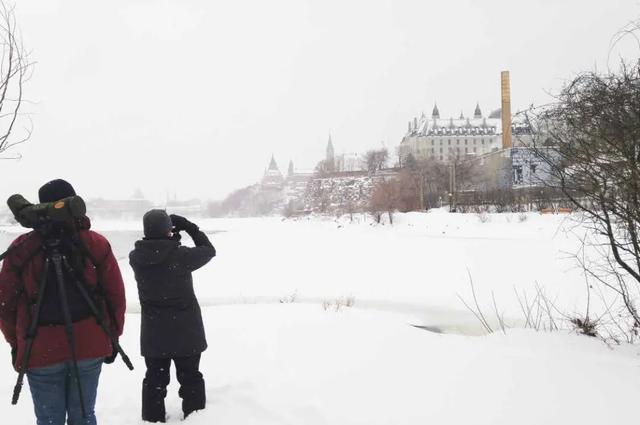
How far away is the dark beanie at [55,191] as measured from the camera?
101 inches

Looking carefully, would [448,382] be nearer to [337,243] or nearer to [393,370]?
[393,370]

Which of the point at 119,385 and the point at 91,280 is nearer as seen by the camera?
the point at 91,280

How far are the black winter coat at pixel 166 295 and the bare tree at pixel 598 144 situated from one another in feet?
12.4

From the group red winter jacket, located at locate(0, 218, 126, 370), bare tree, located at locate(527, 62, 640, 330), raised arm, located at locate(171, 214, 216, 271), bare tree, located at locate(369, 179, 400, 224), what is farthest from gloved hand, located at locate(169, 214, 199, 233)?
bare tree, located at locate(369, 179, 400, 224)

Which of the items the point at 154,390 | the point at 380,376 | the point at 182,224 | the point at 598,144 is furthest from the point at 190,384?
the point at 598,144

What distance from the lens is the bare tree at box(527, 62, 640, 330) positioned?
4203 mm

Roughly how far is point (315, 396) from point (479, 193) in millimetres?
39718

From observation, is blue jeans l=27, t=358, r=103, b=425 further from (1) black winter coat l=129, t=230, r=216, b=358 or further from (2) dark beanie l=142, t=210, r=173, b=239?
(2) dark beanie l=142, t=210, r=173, b=239

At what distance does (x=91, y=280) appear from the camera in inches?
102

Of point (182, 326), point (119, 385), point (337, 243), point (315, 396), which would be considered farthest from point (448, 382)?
point (337, 243)

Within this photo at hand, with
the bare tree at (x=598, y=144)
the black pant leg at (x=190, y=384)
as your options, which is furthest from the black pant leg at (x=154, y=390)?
the bare tree at (x=598, y=144)

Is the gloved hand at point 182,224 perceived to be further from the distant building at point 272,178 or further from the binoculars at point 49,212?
the distant building at point 272,178

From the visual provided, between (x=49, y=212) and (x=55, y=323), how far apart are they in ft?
1.94

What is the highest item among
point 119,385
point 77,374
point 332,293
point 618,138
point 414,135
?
point 414,135
